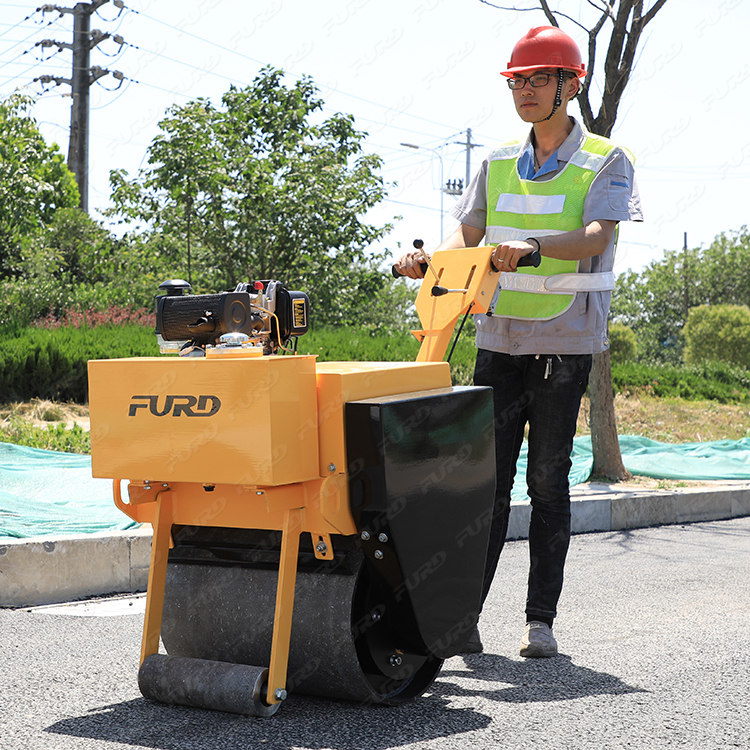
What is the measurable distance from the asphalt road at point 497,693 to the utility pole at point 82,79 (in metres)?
18.6

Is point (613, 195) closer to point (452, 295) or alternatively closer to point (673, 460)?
point (452, 295)

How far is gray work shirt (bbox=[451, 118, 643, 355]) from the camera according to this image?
340 centimetres

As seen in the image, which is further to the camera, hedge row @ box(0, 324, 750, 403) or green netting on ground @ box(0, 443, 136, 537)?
hedge row @ box(0, 324, 750, 403)

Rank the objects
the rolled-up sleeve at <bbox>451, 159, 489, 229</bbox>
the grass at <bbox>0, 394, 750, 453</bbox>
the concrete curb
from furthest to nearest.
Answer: the grass at <bbox>0, 394, 750, 453</bbox>
the concrete curb
the rolled-up sleeve at <bbox>451, 159, 489, 229</bbox>

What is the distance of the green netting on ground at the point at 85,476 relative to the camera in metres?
4.92

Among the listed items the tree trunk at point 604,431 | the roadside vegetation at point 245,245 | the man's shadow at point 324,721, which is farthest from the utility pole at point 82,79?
the man's shadow at point 324,721

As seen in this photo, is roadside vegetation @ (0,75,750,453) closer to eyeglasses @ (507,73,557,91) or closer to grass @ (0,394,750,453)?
grass @ (0,394,750,453)

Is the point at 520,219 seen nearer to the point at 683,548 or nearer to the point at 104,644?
the point at 104,644

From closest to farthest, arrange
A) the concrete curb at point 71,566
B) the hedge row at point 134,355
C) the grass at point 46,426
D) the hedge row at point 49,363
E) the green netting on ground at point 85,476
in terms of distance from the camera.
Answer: the concrete curb at point 71,566, the green netting on ground at point 85,476, the grass at point 46,426, the hedge row at point 49,363, the hedge row at point 134,355

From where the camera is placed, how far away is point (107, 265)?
1812 cm

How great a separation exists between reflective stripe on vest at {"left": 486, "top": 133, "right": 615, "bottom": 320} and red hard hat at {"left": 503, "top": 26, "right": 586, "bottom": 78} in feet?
0.98

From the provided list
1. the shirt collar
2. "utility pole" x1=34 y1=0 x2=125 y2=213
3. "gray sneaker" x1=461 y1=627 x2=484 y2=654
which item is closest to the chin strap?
the shirt collar

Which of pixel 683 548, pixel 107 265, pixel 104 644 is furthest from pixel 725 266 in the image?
pixel 104 644

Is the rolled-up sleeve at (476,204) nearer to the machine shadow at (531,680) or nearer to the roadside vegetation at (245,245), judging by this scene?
the machine shadow at (531,680)
